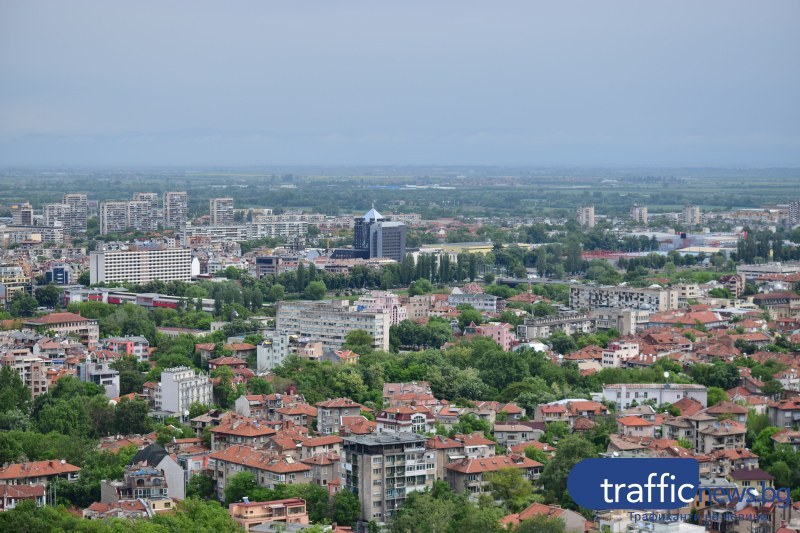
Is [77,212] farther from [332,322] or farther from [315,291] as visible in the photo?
[332,322]

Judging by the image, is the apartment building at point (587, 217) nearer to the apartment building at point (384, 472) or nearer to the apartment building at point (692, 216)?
the apartment building at point (692, 216)

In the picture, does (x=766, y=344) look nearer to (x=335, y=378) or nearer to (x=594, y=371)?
(x=594, y=371)

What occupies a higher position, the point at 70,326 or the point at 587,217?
the point at 70,326

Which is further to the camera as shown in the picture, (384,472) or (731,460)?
(731,460)

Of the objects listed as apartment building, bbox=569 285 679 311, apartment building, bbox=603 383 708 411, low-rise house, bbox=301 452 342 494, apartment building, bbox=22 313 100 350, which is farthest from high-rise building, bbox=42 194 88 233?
low-rise house, bbox=301 452 342 494

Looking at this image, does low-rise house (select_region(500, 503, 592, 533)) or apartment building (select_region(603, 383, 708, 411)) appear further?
apartment building (select_region(603, 383, 708, 411))

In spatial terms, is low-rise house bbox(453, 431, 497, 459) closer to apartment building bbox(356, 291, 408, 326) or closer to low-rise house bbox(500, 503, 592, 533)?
low-rise house bbox(500, 503, 592, 533)

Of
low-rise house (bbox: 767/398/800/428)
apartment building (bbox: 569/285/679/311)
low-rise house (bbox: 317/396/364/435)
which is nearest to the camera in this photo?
low-rise house (bbox: 317/396/364/435)

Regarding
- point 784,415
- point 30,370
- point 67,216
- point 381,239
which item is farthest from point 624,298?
point 67,216
